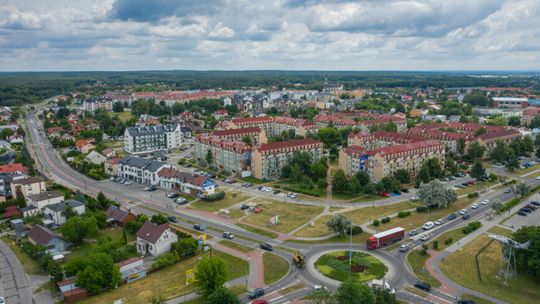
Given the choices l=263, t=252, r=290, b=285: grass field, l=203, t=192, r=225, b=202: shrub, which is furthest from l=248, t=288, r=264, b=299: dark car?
l=203, t=192, r=225, b=202: shrub

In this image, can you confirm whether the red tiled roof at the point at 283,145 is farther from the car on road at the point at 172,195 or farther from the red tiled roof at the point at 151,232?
the red tiled roof at the point at 151,232

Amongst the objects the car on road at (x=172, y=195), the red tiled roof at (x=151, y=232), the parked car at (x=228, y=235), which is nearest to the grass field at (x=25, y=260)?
the red tiled roof at (x=151, y=232)

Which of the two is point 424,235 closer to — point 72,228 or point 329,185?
point 329,185

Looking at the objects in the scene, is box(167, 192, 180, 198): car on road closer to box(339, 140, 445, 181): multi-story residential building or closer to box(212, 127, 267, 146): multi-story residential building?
box(339, 140, 445, 181): multi-story residential building

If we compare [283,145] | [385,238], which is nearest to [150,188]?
[283,145]

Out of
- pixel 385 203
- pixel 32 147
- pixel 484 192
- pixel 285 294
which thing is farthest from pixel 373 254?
pixel 32 147

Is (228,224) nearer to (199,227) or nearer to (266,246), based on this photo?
(199,227)
